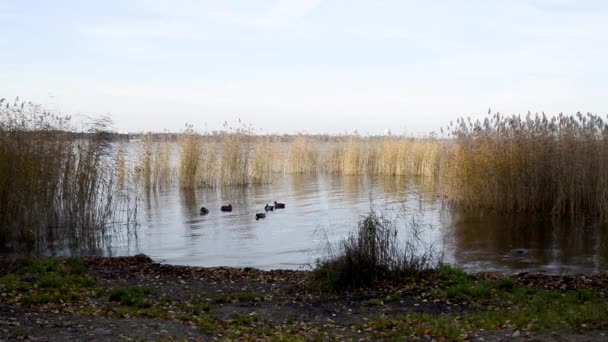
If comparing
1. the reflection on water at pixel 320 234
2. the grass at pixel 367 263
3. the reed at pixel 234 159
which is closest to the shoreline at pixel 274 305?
the grass at pixel 367 263

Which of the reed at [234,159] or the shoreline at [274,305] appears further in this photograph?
the reed at [234,159]

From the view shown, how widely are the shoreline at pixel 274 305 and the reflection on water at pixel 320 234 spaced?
2666mm

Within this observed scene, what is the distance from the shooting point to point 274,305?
9.43m

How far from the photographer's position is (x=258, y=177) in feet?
113

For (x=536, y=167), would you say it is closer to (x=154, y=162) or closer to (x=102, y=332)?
(x=102, y=332)

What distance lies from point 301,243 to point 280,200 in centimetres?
1010

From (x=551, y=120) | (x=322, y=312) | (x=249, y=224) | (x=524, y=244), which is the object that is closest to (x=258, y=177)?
(x=249, y=224)

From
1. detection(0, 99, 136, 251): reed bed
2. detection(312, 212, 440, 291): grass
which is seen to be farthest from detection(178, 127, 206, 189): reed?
detection(312, 212, 440, 291): grass

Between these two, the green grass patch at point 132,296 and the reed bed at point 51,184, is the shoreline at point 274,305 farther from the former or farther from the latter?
the reed bed at point 51,184

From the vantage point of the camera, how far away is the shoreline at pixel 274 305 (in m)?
7.43

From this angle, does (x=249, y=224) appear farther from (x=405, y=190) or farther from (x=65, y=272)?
(x=405, y=190)

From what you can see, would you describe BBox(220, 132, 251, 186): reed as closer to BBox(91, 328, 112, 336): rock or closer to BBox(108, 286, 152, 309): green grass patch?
BBox(108, 286, 152, 309): green grass patch

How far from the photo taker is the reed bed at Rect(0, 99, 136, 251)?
1574cm

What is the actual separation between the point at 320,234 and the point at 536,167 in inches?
312
